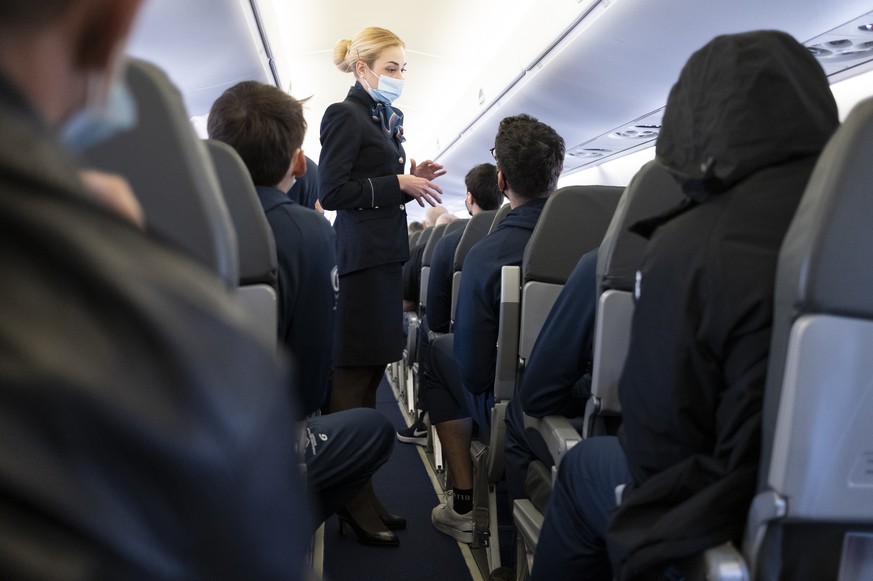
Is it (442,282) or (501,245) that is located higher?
(501,245)

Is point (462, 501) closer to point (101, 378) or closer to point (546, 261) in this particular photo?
point (546, 261)

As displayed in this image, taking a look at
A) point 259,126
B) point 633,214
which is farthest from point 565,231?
point 259,126

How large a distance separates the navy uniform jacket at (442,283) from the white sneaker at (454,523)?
1.28m

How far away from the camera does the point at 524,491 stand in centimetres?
273

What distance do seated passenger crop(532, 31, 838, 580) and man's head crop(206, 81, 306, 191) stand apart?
1120mm

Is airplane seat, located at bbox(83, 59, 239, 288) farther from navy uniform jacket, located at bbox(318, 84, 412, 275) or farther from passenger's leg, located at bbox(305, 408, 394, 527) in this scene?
Result: navy uniform jacket, located at bbox(318, 84, 412, 275)

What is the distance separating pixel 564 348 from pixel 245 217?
3.52 feet

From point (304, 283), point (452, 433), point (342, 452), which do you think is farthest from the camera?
point (452, 433)

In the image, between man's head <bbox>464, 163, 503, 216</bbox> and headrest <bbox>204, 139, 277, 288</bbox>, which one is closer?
headrest <bbox>204, 139, 277, 288</bbox>

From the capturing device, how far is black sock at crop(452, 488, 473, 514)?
363 centimetres

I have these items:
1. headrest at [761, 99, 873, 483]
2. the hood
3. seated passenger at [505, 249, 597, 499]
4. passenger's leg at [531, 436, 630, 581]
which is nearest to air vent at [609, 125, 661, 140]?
seated passenger at [505, 249, 597, 499]

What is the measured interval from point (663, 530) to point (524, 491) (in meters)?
1.35

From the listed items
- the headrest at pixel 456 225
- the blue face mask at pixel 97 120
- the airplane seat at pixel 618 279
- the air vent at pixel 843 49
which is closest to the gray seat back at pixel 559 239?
the airplane seat at pixel 618 279

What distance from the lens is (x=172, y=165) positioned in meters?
1.12
